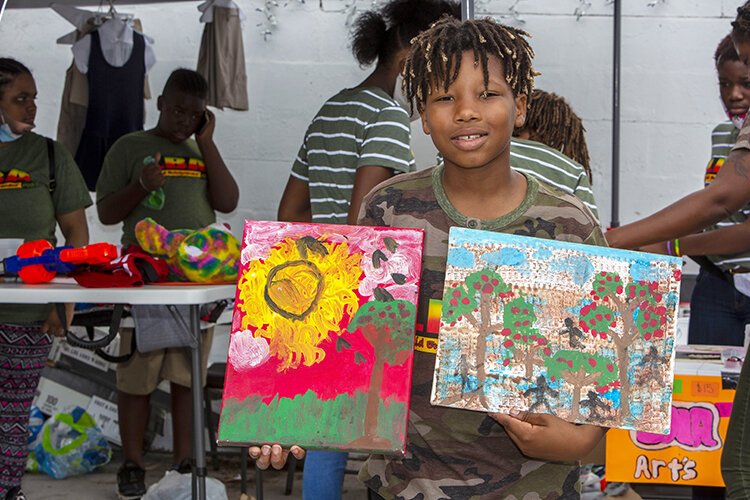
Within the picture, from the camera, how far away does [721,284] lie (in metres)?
3.09

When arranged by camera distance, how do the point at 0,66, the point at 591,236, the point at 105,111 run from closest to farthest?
1. the point at 591,236
2. the point at 0,66
3. the point at 105,111

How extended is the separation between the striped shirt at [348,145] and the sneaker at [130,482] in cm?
165

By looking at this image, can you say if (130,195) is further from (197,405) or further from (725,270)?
(725,270)

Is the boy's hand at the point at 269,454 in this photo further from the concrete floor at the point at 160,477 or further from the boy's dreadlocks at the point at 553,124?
the concrete floor at the point at 160,477

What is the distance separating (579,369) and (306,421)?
0.42 meters

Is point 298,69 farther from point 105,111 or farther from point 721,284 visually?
point 721,284

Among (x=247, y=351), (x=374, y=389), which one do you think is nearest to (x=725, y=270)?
(x=374, y=389)

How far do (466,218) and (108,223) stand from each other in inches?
103

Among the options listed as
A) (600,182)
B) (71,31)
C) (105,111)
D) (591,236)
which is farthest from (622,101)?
(591,236)

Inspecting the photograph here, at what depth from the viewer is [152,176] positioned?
3699 mm

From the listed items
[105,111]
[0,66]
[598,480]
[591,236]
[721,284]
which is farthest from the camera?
[105,111]

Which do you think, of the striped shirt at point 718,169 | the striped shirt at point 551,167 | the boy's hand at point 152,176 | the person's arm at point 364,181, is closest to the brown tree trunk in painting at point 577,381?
the striped shirt at point 551,167

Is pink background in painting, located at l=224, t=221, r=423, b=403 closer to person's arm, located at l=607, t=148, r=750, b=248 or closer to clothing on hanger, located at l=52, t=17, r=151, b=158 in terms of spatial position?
person's arm, located at l=607, t=148, r=750, b=248

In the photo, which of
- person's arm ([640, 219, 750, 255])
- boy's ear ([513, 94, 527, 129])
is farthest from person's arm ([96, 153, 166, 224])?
boy's ear ([513, 94, 527, 129])
